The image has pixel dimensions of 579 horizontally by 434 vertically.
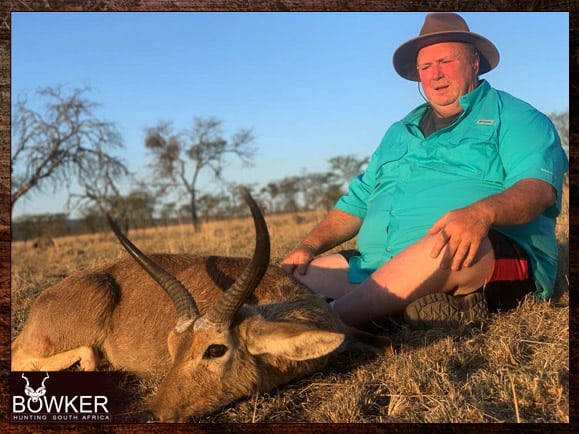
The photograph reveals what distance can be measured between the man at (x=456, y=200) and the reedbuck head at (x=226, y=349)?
1029 mm

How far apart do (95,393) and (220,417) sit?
688 mm

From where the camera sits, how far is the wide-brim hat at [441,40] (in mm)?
4027

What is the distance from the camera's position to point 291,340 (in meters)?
3.29

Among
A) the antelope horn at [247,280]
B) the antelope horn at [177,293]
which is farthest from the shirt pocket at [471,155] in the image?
the antelope horn at [177,293]

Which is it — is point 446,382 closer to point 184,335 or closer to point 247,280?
point 247,280

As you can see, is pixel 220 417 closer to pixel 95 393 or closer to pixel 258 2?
pixel 95 393

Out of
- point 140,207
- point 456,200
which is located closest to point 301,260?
point 456,200

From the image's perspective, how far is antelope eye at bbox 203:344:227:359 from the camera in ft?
11.0

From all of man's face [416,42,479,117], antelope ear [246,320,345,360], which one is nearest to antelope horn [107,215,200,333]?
antelope ear [246,320,345,360]

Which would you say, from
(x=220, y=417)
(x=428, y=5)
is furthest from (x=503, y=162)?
(x=220, y=417)

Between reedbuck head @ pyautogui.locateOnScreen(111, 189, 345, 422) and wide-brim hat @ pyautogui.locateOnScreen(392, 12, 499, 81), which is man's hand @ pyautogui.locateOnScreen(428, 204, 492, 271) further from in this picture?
wide-brim hat @ pyautogui.locateOnScreen(392, 12, 499, 81)

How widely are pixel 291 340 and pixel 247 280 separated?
1.46 ft

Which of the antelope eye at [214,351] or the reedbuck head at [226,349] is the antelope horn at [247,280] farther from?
the antelope eye at [214,351]

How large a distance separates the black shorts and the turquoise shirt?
0.25ft
